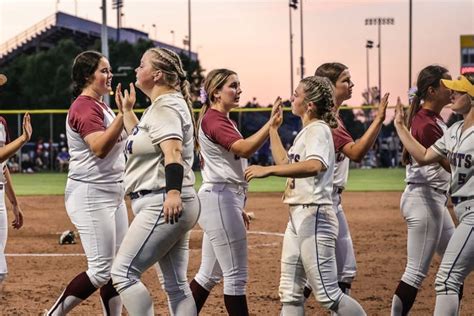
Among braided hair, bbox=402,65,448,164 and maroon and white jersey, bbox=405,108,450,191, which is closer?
maroon and white jersey, bbox=405,108,450,191

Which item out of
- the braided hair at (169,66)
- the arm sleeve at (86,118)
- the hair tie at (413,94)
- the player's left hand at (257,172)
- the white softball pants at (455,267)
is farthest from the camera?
the hair tie at (413,94)

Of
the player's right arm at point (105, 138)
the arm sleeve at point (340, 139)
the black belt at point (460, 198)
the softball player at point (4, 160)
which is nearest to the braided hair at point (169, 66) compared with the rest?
the player's right arm at point (105, 138)

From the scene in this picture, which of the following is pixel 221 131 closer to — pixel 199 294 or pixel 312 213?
pixel 312 213

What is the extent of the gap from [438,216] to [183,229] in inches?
89.0

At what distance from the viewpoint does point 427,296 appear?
8297 millimetres

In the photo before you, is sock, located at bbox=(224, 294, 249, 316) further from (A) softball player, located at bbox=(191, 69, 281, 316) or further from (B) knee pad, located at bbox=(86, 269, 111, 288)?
(B) knee pad, located at bbox=(86, 269, 111, 288)

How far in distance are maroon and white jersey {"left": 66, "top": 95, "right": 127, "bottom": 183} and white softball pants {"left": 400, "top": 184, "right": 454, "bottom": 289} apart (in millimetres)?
2141

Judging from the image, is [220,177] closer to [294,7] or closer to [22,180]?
[22,180]

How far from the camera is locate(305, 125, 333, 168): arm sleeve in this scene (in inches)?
205

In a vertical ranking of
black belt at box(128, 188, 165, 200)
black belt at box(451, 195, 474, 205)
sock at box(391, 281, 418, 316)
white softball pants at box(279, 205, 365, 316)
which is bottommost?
sock at box(391, 281, 418, 316)

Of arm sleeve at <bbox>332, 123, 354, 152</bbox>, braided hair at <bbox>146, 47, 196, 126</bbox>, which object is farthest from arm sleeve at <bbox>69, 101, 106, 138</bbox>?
arm sleeve at <bbox>332, 123, 354, 152</bbox>

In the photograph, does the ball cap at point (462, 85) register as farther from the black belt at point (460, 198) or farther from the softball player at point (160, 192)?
the softball player at point (160, 192)

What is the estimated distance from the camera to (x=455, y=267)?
546 centimetres

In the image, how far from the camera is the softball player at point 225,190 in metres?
5.98
